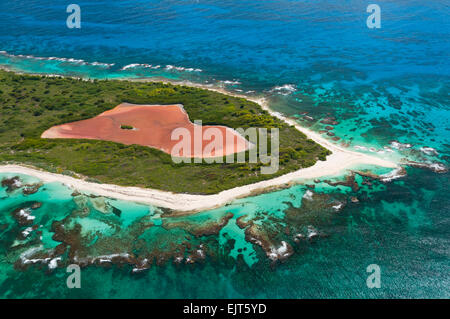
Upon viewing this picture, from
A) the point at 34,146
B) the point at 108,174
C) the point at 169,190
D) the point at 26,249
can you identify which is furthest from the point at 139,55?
the point at 26,249

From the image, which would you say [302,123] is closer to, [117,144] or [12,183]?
[117,144]

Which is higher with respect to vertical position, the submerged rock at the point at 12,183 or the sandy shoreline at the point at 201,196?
the submerged rock at the point at 12,183

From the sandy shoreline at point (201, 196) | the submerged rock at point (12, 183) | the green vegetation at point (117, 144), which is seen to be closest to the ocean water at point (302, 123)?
the submerged rock at point (12, 183)

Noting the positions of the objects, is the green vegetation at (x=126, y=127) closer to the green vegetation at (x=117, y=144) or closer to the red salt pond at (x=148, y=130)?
the red salt pond at (x=148, y=130)

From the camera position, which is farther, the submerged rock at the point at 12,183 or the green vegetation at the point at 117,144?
the green vegetation at the point at 117,144

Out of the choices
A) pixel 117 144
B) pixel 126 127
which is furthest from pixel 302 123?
pixel 117 144

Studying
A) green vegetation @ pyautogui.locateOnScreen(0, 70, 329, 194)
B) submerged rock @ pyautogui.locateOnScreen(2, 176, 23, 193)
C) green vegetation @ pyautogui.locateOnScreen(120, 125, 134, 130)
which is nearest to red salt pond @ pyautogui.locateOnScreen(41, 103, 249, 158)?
green vegetation @ pyautogui.locateOnScreen(120, 125, 134, 130)

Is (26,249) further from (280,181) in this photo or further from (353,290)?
(353,290)

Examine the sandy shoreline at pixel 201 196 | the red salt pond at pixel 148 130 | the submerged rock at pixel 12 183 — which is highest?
the red salt pond at pixel 148 130
